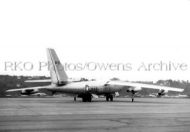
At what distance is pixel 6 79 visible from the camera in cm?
7125

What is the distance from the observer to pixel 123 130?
11.9 meters

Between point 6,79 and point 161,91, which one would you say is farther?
point 6,79

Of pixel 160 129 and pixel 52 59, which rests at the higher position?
pixel 52 59

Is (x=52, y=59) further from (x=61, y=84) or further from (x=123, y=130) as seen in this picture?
(x=123, y=130)

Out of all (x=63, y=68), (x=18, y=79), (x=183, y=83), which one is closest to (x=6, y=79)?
(x=18, y=79)

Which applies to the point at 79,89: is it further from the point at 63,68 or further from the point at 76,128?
the point at 76,128

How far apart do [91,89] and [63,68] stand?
14.1 ft

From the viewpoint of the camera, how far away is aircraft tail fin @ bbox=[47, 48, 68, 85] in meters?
39.6

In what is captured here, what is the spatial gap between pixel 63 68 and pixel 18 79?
134ft

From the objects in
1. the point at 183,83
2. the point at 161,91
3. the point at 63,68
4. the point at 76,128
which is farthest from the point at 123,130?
the point at 183,83

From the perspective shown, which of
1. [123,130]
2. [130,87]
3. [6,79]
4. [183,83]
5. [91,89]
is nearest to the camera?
[123,130]

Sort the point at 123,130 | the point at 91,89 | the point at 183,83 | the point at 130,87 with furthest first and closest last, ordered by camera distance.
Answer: the point at 183,83
the point at 130,87
the point at 91,89
the point at 123,130

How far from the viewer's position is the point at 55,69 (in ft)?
131

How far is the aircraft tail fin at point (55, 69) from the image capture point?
130 feet
